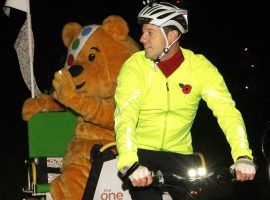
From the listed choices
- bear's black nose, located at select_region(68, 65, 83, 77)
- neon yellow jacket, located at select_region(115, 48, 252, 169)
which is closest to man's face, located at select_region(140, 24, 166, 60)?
neon yellow jacket, located at select_region(115, 48, 252, 169)

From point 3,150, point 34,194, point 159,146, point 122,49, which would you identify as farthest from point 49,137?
point 3,150

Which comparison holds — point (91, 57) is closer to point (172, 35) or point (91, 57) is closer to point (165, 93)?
point (172, 35)

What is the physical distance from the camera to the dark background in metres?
11.9

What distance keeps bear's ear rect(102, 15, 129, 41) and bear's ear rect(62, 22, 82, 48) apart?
0.44m

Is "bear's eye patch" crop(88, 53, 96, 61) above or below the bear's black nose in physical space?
above

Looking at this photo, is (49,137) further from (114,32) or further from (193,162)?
(193,162)

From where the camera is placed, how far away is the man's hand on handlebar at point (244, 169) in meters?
3.59

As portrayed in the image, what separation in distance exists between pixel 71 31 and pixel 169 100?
294 cm

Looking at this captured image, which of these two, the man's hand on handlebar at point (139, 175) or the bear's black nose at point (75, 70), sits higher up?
the bear's black nose at point (75, 70)

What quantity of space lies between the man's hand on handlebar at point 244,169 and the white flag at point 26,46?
3.71m

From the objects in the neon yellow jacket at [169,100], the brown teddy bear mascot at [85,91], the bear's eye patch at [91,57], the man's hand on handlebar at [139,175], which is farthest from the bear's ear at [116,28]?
the man's hand on handlebar at [139,175]

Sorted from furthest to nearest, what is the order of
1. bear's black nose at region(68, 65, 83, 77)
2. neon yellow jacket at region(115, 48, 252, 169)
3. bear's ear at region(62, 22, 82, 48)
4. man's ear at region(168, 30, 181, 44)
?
bear's ear at region(62, 22, 82, 48) → bear's black nose at region(68, 65, 83, 77) → man's ear at region(168, 30, 181, 44) → neon yellow jacket at region(115, 48, 252, 169)

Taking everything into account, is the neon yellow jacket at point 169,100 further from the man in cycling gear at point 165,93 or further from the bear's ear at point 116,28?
the bear's ear at point 116,28

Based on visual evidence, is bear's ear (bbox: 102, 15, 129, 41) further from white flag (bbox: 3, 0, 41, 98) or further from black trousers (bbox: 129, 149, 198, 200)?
black trousers (bbox: 129, 149, 198, 200)
